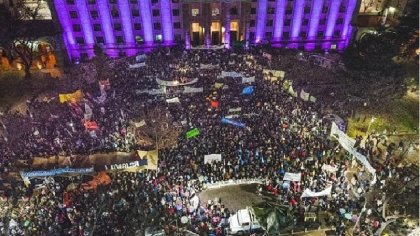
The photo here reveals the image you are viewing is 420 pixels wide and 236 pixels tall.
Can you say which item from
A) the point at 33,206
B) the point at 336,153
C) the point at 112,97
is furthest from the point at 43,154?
the point at 336,153

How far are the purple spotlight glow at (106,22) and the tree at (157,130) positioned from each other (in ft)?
72.1

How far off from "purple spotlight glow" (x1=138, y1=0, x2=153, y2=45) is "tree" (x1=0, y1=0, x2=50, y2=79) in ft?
48.1

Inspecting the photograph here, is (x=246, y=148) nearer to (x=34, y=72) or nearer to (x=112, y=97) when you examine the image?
(x=112, y=97)

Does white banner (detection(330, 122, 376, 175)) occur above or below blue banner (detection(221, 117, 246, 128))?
above

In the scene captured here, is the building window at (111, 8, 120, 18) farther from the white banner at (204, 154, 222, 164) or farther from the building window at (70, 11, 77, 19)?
the white banner at (204, 154, 222, 164)

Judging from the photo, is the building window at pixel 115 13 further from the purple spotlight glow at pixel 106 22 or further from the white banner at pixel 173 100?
the white banner at pixel 173 100

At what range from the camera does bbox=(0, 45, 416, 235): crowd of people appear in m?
26.6

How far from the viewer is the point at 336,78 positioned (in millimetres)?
46219

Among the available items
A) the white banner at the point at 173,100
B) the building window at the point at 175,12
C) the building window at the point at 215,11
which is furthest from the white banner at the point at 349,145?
the building window at the point at 175,12

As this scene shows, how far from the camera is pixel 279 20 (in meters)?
55.1

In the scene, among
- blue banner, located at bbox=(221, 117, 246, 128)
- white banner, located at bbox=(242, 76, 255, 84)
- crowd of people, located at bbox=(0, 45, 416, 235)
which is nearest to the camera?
crowd of people, located at bbox=(0, 45, 416, 235)

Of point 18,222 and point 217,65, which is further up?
point 217,65

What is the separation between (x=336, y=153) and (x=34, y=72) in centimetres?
4290

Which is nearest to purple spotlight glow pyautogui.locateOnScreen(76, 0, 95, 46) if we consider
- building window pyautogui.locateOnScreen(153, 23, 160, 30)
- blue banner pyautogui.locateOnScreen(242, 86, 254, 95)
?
building window pyautogui.locateOnScreen(153, 23, 160, 30)
